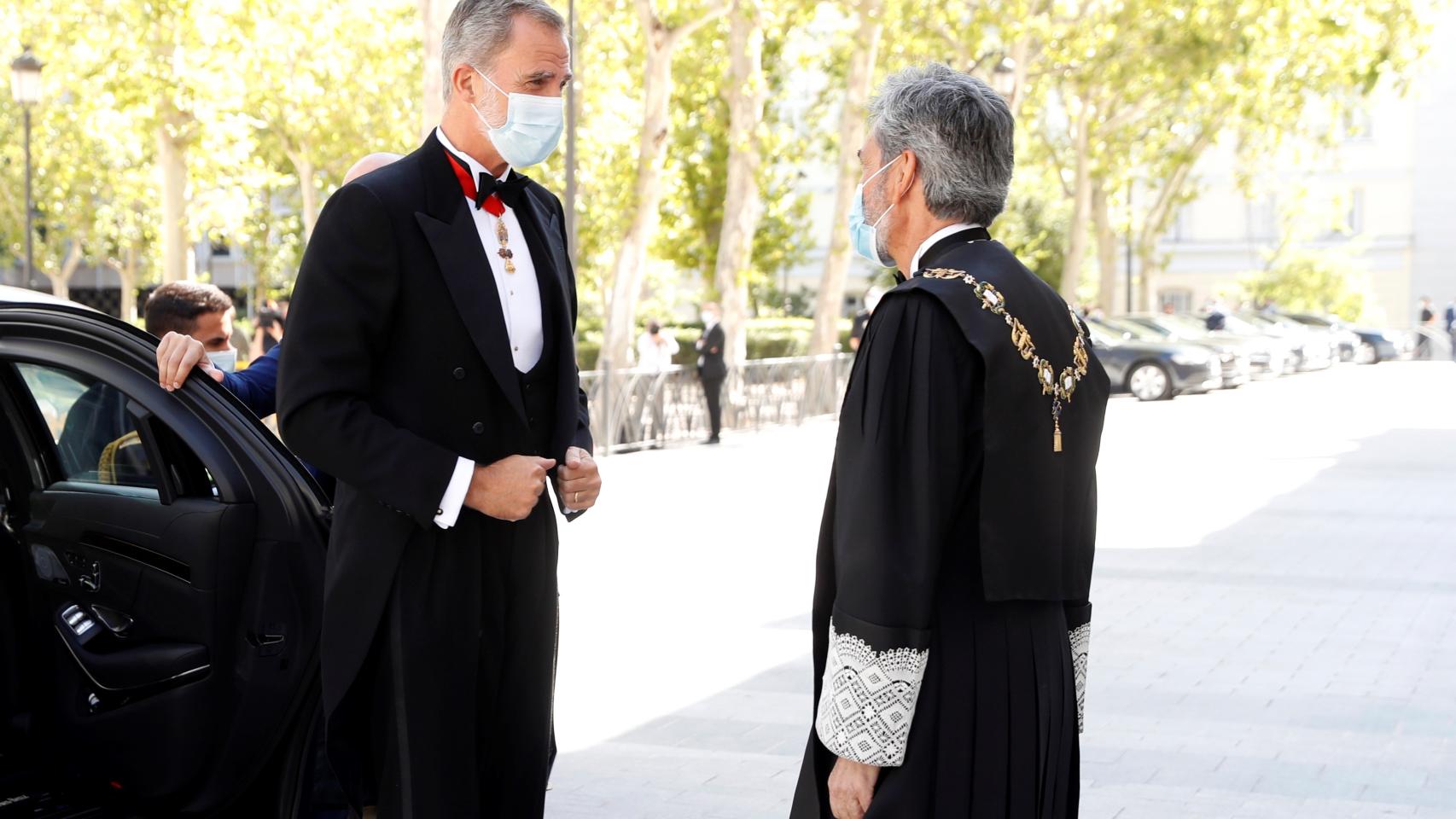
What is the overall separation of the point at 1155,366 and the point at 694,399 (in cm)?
1117

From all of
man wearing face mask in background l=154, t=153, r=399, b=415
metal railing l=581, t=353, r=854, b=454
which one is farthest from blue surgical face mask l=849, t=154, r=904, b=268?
metal railing l=581, t=353, r=854, b=454

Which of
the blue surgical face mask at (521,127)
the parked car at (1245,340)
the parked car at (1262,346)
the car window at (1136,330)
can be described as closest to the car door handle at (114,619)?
the blue surgical face mask at (521,127)

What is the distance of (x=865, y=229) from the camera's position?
10.3ft

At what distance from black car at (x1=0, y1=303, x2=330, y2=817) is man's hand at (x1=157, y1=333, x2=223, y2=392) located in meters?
0.05

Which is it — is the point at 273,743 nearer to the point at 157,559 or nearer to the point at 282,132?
the point at 157,559

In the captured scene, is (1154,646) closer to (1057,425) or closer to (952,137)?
(1057,425)

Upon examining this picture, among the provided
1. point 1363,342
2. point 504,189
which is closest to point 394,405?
point 504,189

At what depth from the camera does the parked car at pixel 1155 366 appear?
28.4 metres

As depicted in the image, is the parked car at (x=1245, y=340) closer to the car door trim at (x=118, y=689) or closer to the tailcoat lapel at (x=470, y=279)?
the car door trim at (x=118, y=689)

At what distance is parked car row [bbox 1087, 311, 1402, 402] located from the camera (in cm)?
2858

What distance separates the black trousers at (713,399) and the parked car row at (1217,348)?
5249 millimetres

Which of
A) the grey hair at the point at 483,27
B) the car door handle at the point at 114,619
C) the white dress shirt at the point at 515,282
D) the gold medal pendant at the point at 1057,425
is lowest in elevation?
the car door handle at the point at 114,619

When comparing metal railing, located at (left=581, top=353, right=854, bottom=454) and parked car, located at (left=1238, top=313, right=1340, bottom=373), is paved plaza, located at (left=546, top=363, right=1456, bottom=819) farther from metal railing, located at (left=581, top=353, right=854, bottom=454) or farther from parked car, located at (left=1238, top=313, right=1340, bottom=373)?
parked car, located at (left=1238, top=313, right=1340, bottom=373)

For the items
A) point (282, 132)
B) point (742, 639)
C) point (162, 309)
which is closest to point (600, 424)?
point (742, 639)
